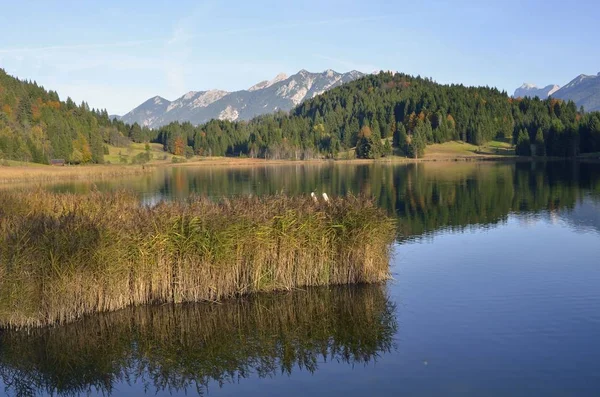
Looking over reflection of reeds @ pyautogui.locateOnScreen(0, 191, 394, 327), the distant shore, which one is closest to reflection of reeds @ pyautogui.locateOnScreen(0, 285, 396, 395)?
reflection of reeds @ pyautogui.locateOnScreen(0, 191, 394, 327)

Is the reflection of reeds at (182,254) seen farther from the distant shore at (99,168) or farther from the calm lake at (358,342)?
the distant shore at (99,168)

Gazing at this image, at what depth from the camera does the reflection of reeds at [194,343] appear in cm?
1562

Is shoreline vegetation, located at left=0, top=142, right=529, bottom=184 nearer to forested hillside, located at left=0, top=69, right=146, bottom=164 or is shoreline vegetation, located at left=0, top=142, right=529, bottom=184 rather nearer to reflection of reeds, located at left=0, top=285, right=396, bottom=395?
forested hillside, located at left=0, top=69, right=146, bottom=164

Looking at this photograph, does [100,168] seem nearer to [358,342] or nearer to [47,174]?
[47,174]

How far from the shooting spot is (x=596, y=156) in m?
146

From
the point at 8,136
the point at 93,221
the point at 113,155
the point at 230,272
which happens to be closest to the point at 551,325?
the point at 230,272

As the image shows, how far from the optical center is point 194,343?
17.9 meters

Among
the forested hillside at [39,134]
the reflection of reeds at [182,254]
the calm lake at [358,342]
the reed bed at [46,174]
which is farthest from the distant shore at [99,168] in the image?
the calm lake at [358,342]

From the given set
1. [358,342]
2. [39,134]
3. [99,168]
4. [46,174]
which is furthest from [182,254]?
[39,134]

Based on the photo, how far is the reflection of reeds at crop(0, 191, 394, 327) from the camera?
1811 cm

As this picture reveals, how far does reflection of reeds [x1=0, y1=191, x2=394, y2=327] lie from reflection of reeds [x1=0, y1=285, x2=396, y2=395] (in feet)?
2.53

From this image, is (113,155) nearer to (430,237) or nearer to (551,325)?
(430,237)

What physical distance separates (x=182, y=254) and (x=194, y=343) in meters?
3.90

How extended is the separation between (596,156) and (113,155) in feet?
511
